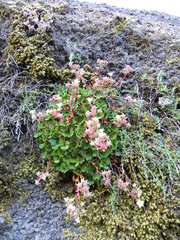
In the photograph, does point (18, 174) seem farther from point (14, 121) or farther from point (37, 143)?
point (14, 121)

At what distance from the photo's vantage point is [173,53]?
2.30 meters

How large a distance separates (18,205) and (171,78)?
5.40 ft

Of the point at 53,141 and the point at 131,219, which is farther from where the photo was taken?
the point at 53,141

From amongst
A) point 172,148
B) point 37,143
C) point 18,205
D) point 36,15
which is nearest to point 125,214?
point 172,148

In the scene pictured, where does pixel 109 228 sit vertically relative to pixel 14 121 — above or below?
below

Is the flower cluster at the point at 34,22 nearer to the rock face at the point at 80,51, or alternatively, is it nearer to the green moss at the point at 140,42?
the rock face at the point at 80,51

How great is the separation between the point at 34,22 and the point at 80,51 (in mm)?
507

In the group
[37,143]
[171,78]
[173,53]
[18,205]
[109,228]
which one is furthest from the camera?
[173,53]

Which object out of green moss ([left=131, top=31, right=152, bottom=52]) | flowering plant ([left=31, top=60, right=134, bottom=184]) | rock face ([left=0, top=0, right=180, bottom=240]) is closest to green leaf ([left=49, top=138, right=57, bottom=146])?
flowering plant ([left=31, top=60, right=134, bottom=184])

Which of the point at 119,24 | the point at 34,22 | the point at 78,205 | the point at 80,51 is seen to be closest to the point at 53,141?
the point at 78,205

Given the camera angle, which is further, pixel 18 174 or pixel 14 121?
pixel 14 121

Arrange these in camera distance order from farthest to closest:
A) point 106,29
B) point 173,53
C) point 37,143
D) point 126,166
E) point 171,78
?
point 106,29 → point 173,53 → point 171,78 → point 37,143 → point 126,166

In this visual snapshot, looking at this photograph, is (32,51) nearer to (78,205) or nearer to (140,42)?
(140,42)

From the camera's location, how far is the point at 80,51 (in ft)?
7.36
